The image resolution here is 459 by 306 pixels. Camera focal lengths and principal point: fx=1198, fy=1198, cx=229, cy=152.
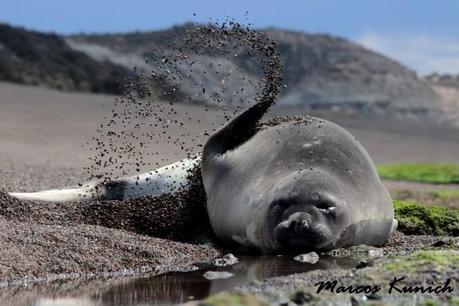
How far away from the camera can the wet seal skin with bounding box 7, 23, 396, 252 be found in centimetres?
948

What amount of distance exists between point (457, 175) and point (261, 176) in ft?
51.4

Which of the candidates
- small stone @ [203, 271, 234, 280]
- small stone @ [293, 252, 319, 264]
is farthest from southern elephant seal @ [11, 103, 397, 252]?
small stone @ [203, 271, 234, 280]

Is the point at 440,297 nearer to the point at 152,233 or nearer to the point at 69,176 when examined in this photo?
the point at 152,233

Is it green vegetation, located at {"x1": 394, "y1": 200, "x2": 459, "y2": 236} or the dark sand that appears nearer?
the dark sand

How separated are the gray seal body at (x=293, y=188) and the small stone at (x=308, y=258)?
15 centimetres

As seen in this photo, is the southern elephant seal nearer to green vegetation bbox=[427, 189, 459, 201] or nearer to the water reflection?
the water reflection

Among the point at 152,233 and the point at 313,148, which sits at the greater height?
the point at 313,148

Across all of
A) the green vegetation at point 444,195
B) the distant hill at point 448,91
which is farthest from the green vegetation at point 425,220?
the distant hill at point 448,91

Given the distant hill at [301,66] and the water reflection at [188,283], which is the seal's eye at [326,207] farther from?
the distant hill at [301,66]

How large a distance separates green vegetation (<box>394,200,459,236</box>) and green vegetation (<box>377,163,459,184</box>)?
37.7 feet

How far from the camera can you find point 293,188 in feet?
31.5

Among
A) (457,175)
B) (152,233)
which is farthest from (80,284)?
(457,175)

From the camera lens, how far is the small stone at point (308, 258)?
9.02 m

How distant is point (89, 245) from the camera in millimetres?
9188
